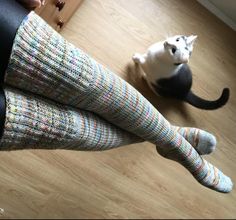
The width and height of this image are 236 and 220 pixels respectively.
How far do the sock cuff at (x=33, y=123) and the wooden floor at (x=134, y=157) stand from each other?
546 mm

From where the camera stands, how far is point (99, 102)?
782mm

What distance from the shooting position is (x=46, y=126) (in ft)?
2.33

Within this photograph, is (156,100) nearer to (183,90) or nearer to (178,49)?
(183,90)

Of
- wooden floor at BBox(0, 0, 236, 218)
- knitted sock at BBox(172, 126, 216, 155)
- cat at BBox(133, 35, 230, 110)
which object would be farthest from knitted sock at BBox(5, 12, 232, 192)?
wooden floor at BBox(0, 0, 236, 218)

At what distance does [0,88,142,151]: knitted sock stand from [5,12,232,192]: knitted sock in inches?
0.8

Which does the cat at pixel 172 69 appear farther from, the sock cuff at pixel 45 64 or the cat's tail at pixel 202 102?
the sock cuff at pixel 45 64

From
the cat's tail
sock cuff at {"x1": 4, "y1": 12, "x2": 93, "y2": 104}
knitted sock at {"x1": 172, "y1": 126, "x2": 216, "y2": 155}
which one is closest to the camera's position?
sock cuff at {"x1": 4, "y1": 12, "x2": 93, "y2": 104}

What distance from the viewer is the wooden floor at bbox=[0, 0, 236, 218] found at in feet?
4.14

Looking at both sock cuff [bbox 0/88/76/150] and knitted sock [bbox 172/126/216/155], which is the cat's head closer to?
knitted sock [bbox 172/126/216/155]

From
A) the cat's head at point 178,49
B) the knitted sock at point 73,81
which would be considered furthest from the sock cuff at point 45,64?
the cat's head at point 178,49

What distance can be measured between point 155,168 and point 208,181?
0.32 m

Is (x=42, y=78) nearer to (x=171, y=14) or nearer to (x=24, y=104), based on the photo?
(x=24, y=104)

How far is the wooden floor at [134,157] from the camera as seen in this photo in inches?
49.6

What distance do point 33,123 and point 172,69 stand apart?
0.60 metres
